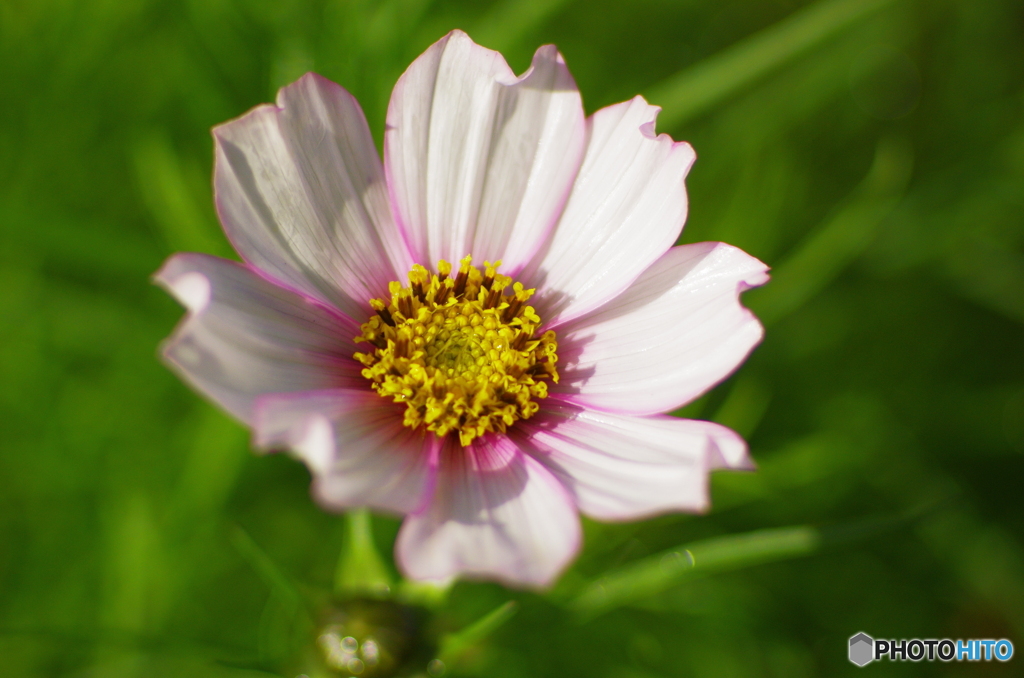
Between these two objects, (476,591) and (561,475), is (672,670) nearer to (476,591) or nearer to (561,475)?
(476,591)

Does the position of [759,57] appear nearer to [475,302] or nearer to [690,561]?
[475,302]

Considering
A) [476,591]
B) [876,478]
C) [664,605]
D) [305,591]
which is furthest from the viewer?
[876,478]

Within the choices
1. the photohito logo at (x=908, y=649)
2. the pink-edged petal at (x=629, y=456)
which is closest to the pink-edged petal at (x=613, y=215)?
the pink-edged petal at (x=629, y=456)

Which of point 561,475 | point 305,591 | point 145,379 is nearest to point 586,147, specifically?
point 561,475

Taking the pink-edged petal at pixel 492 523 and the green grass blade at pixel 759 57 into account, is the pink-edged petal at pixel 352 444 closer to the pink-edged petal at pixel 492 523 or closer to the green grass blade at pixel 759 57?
the pink-edged petal at pixel 492 523

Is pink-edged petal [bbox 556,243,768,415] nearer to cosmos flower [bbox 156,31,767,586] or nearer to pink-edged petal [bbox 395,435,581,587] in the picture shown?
cosmos flower [bbox 156,31,767,586]

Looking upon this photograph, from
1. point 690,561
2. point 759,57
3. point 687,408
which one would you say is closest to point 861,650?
point 687,408
